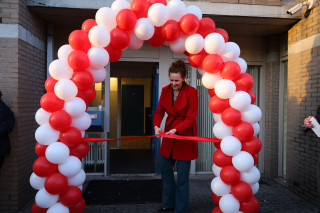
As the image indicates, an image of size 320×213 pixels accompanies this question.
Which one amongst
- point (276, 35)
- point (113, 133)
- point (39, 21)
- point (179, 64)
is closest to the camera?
point (179, 64)

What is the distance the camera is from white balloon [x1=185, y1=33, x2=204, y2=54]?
288cm

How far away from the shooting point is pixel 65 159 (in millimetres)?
2695

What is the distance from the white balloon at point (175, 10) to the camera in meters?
2.90

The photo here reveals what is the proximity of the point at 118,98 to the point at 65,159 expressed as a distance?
5.61 meters

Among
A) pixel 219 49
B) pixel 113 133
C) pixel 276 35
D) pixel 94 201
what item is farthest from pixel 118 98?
pixel 219 49

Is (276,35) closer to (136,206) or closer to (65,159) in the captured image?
(136,206)

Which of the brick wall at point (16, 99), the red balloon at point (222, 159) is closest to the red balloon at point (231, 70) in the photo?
the red balloon at point (222, 159)

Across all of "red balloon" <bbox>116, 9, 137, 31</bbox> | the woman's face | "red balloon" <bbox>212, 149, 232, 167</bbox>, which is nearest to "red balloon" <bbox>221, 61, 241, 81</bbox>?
the woman's face

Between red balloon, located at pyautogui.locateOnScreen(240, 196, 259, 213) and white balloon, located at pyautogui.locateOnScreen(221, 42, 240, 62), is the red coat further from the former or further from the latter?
red balloon, located at pyautogui.locateOnScreen(240, 196, 259, 213)

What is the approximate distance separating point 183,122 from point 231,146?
661 mm

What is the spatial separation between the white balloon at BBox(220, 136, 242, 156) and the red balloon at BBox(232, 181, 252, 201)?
1.26 feet

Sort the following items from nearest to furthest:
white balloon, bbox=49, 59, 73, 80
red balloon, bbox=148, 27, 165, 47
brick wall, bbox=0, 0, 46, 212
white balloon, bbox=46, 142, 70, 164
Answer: white balloon, bbox=46, 142, 70, 164 → white balloon, bbox=49, 59, 73, 80 → red balloon, bbox=148, 27, 165, 47 → brick wall, bbox=0, 0, 46, 212

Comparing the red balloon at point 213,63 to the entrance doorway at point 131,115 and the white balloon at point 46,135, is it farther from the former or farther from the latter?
the entrance doorway at point 131,115

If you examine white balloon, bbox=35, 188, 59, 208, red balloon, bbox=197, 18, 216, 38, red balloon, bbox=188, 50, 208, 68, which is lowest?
white balloon, bbox=35, 188, 59, 208
